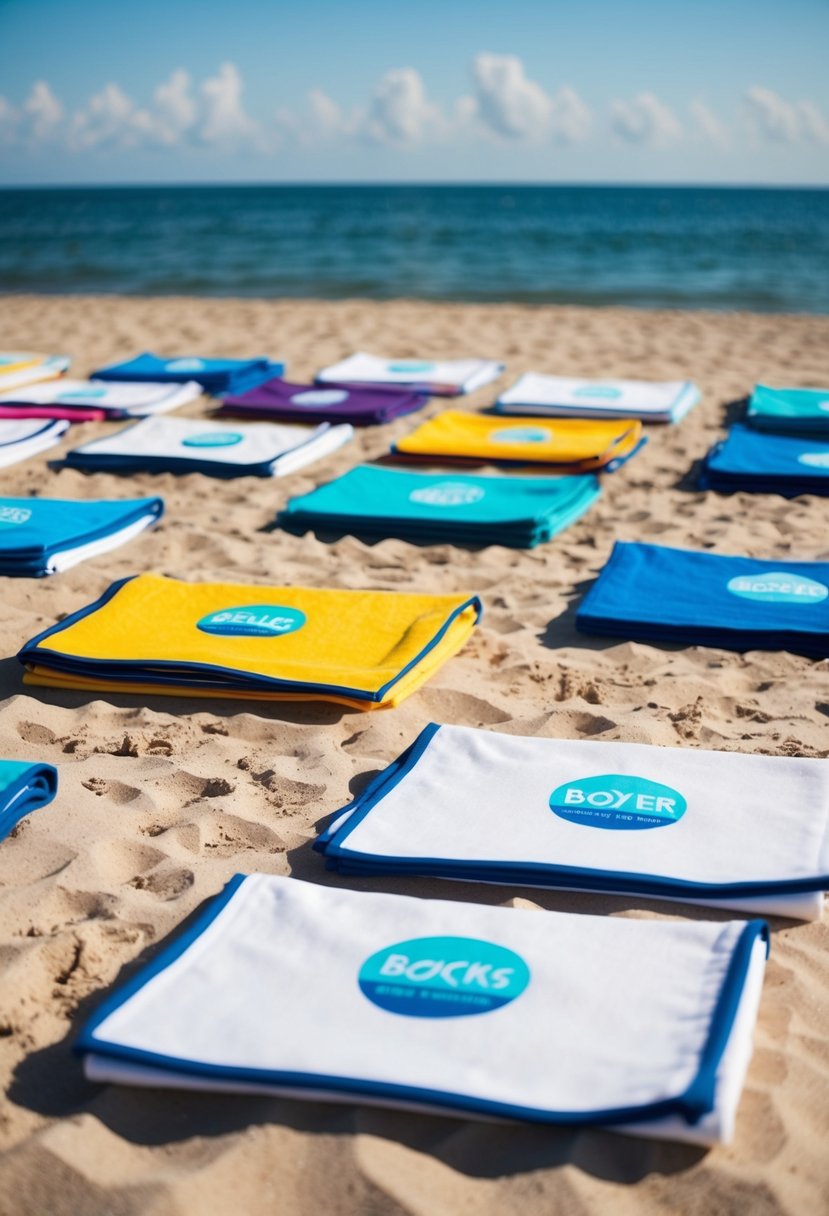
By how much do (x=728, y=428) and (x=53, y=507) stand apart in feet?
9.75

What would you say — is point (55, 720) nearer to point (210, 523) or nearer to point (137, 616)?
point (137, 616)

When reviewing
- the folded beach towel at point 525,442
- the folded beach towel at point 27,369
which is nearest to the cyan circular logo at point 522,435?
the folded beach towel at point 525,442

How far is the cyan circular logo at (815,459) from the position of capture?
4207 millimetres

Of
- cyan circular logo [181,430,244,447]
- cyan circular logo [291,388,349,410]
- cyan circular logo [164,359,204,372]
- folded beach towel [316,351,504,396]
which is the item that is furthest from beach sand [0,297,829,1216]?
cyan circular logo [164,359,204,372]

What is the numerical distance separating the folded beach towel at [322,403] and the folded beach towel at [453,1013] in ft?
12.2

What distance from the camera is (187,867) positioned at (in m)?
1.85

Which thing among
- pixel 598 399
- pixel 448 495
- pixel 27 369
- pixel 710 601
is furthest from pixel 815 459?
pixel 27 369

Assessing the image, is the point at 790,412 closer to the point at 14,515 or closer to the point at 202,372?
the point at 202,372

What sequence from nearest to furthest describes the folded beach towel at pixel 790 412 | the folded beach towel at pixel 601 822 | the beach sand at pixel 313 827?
the beach sand at pixel 313 827
the folded beach towel at pixel 601 822
the folded beach towel at pixel 790 412

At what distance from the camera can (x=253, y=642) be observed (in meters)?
2.64

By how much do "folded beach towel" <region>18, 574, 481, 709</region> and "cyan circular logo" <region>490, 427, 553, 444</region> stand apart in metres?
1.83

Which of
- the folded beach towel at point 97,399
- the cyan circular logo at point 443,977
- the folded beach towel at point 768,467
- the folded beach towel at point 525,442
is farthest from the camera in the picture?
the folded beach towel at point 97,399

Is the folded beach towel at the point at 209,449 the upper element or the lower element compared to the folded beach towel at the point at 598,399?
lower

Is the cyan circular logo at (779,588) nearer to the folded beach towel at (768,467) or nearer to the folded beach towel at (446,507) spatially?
the folded beach towel at (446,507)
